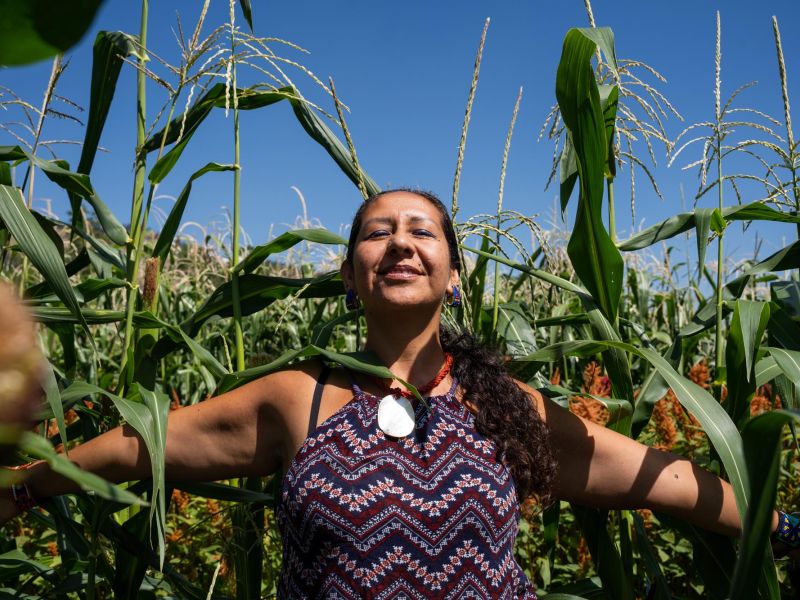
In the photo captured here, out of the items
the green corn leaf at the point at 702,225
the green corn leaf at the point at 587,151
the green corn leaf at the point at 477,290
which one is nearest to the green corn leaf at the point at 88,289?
the green corn leaf at the point at 477,290

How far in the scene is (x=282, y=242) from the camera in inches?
83.4

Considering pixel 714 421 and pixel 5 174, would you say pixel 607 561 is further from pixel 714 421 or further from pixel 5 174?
pixel 5 174

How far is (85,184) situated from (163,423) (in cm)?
63

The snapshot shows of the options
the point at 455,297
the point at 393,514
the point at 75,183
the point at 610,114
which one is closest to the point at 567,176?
the point at 610,114

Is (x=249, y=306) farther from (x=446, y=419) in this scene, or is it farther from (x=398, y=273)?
(x=446, y=419)

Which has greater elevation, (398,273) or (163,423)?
(398,273)

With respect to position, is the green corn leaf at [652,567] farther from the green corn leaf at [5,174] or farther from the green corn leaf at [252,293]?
the green corn leaf at [5,174]

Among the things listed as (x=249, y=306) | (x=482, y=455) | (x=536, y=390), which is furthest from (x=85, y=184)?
(x=536, y=390)

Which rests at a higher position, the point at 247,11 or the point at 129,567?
the point at 247,11

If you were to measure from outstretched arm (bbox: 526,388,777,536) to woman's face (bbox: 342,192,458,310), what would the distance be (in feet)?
1.63

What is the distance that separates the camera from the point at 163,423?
5.39 feet

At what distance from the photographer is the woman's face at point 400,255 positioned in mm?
1880

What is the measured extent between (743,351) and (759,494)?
884mm

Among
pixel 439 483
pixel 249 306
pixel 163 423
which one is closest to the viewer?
pixel 163 423
